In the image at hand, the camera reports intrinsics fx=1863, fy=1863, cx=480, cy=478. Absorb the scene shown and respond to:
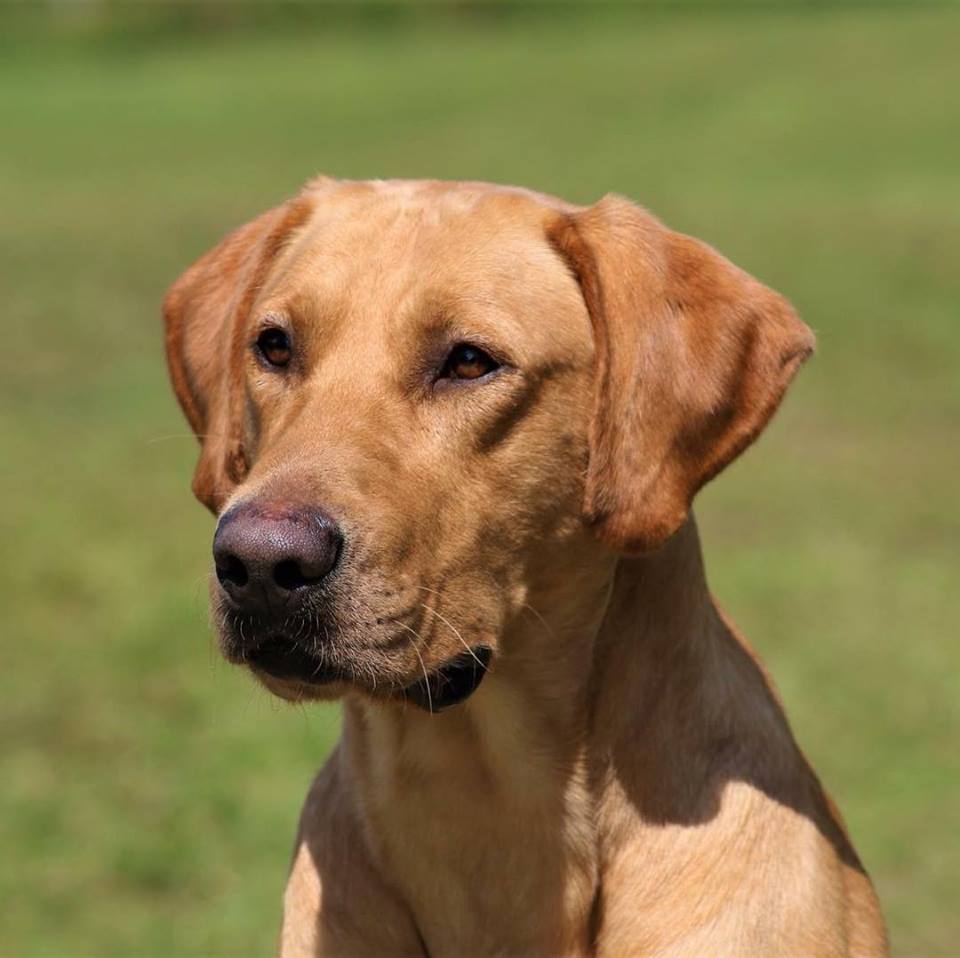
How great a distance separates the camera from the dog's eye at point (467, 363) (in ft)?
12.9

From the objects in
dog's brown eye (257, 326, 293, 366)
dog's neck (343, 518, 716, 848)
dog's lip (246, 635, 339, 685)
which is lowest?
dog's neck (343, 518, 716, 848)

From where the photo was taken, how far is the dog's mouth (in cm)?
359

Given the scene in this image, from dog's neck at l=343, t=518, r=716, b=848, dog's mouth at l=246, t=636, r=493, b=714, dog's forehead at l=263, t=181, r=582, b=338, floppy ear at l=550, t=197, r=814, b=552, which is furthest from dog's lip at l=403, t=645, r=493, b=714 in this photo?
dog's forehead at l=263, t=181, r=582, b=338

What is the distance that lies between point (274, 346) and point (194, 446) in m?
9.39

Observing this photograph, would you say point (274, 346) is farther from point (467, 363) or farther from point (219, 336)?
point (467, 363)

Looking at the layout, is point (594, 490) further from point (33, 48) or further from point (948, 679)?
point (33, 48)

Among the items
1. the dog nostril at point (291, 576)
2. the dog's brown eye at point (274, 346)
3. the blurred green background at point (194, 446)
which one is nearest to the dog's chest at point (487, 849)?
the blurred green background at point (194, 446)

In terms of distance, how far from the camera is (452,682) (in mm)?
3889

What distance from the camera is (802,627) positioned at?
376 inches

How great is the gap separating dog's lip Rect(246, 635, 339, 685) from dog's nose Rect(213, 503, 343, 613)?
11cm

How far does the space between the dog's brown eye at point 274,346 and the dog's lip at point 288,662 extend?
780 millimetres

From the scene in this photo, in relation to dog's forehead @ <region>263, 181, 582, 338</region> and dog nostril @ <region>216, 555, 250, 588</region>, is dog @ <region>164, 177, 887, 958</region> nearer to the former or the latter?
dog's forehead @ <region>263, 181, 582, 338</region>

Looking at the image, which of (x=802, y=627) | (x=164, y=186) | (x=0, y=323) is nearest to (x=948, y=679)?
(x=802, y=627)

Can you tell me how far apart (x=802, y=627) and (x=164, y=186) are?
1641 cm
